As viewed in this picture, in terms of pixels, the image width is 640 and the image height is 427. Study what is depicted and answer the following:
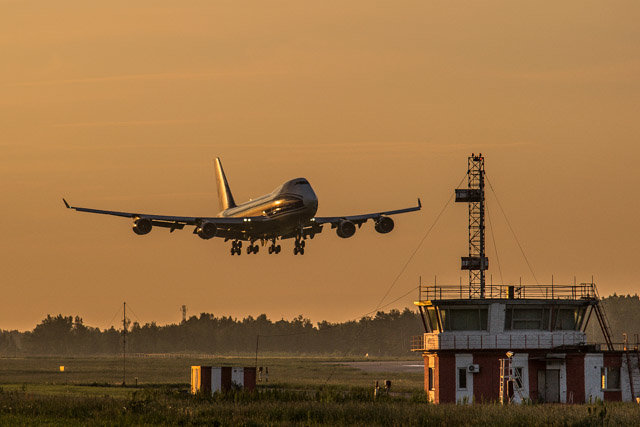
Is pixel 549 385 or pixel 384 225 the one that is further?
pixel 384 225

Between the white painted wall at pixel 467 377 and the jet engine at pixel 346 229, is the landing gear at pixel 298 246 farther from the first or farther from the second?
the white painted wall at pixel 467 377

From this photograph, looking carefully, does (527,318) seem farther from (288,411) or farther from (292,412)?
(288,411)

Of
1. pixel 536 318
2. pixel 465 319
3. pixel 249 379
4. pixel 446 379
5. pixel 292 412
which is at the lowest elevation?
pixel 292 412

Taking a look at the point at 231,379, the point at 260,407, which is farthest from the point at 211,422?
the point at 231,379

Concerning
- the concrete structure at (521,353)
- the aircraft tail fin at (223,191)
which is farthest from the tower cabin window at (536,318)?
the aircraft tail fin at (223,191)

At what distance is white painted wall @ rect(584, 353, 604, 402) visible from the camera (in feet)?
247

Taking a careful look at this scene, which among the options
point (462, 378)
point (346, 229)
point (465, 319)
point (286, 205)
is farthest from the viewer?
point (346, 229)

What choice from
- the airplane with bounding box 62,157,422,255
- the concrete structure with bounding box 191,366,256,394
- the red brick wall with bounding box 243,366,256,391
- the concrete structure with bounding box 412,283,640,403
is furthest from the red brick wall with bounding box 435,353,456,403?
the airplane with bounding box 62,157,422,255

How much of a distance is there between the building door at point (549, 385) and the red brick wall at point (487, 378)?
116 inches

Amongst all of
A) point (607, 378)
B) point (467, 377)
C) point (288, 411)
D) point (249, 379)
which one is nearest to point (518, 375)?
point (467, 377)

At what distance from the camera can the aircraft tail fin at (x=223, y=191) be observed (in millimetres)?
151438

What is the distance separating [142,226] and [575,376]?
43648 mm

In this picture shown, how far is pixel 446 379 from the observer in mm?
77000

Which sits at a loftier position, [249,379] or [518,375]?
[518,375]
